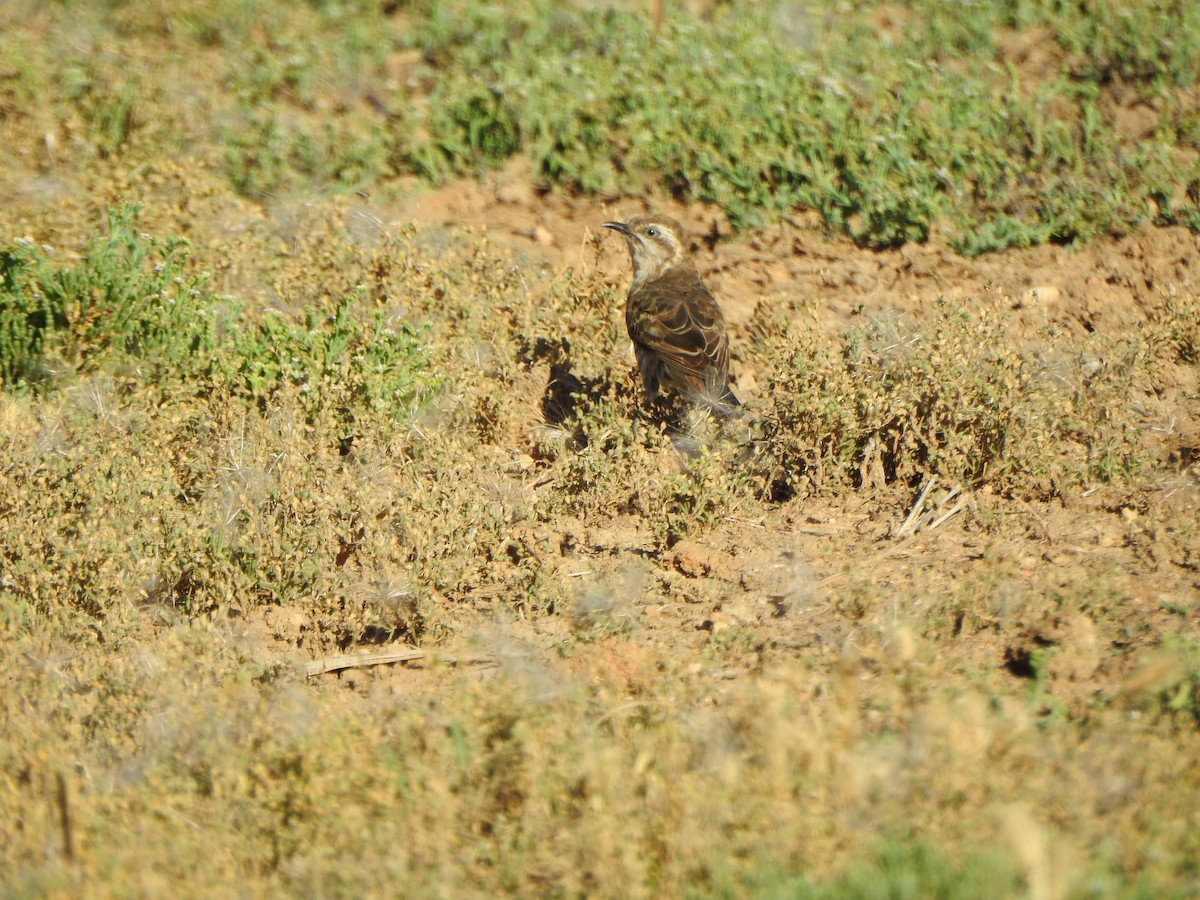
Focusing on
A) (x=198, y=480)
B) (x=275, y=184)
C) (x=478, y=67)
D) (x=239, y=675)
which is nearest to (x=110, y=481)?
(x=198, y=480)

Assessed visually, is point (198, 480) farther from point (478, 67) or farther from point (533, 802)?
point (478, 67)

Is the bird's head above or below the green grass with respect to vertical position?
below

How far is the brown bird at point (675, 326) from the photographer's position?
7652 millimetres

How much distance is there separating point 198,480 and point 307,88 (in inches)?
206

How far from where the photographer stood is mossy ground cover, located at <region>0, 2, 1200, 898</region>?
439 cm

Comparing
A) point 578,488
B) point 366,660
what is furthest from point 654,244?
point 366,660

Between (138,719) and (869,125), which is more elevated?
(869,125)

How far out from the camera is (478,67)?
11.2 m

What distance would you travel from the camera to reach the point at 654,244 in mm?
8891

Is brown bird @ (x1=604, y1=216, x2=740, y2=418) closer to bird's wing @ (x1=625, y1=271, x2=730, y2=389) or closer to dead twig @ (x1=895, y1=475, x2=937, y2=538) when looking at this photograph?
bird's wing @ (x1=625, y1=271, x2=730, y2=389)

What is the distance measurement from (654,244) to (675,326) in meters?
1.24

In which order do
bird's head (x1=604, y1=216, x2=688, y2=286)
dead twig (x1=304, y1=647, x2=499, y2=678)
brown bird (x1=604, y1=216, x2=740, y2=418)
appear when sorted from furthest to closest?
bird's head (x1=604, y1=216, x2=688, y2=286) < brown bird (x1=604, y1=216, x2=740, y2=418) < dead twig (x1=304, y1=647, x2=499, y2=678)

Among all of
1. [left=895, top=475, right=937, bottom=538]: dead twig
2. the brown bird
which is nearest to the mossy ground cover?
[left=895, top=475, right=937, bottom=538]: dead twig

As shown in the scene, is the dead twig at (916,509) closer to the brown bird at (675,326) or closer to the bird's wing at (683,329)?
the brown bird at (675,326)
